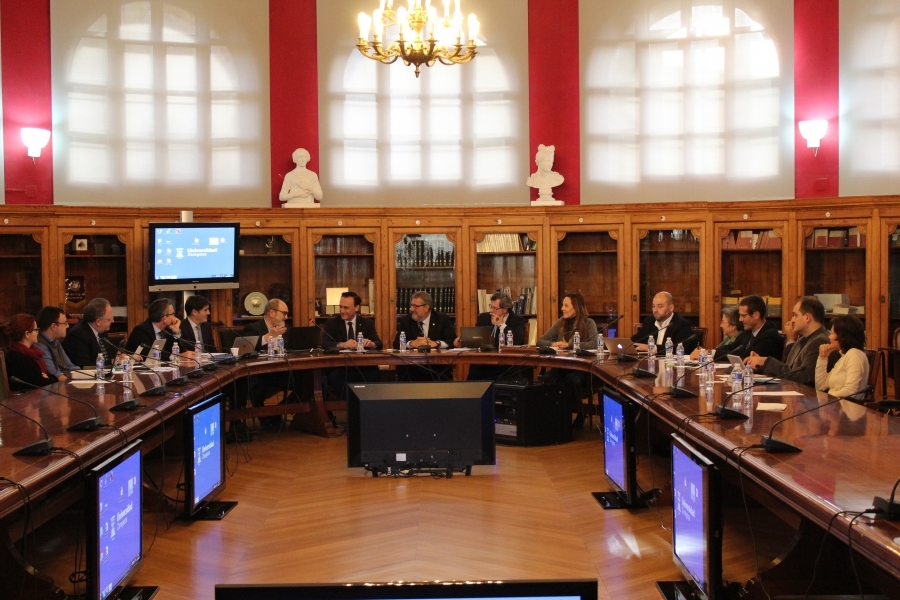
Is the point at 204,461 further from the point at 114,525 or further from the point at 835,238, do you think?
the point at 835,238

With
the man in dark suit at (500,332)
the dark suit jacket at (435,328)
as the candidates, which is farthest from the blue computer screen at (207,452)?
the dark suit jacket at (435,328)

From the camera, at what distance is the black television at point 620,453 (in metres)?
4.48

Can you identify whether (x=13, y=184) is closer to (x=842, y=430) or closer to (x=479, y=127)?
(x=479, y=127)

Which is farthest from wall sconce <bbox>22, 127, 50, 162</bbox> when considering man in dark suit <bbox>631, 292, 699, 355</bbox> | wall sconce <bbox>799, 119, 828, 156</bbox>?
wall sconce <bbox>799, 119, 828, 156</bbox>

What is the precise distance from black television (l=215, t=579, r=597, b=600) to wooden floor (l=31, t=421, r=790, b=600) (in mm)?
2445

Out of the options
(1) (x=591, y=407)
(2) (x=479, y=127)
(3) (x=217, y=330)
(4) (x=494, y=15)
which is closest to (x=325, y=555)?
(1) (x=591, y=407)

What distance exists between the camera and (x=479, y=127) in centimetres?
910

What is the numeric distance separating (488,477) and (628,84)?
16.9 feet

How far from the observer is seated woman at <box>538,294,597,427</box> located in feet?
21.9

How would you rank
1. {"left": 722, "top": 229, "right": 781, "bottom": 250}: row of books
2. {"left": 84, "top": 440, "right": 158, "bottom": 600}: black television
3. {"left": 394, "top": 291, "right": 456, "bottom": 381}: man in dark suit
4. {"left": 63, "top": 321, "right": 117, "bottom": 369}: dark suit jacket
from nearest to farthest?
{"left": 84, "top": 440, "right": 158, "bottom": 600}: black television, {"left": 63, "top": 321, "right": 117, "bottom": 369}: dark suit jacket, {"left": 394, "top": 291, "right": 456, "bottom": 381}: man in dark suit, {"left": 722, "top": 229, "right": 781, "bottom": 250}: row of books

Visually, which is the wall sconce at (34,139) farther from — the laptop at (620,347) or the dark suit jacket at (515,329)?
the laptop at (620,347)

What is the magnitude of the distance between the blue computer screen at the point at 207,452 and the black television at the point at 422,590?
336 centimetres

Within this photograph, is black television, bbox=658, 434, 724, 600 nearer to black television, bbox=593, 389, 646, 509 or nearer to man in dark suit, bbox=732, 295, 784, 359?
black television, bbox=593, 389, 646, 509

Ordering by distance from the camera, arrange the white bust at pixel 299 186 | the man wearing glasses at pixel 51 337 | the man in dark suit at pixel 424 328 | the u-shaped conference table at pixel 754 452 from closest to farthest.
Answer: the u-shaped conference table at pixel 754 452
the man wearing glasses at pixel 51 337
the man in dark suit at pixel 424 328
the white bust at pixel 299 186
